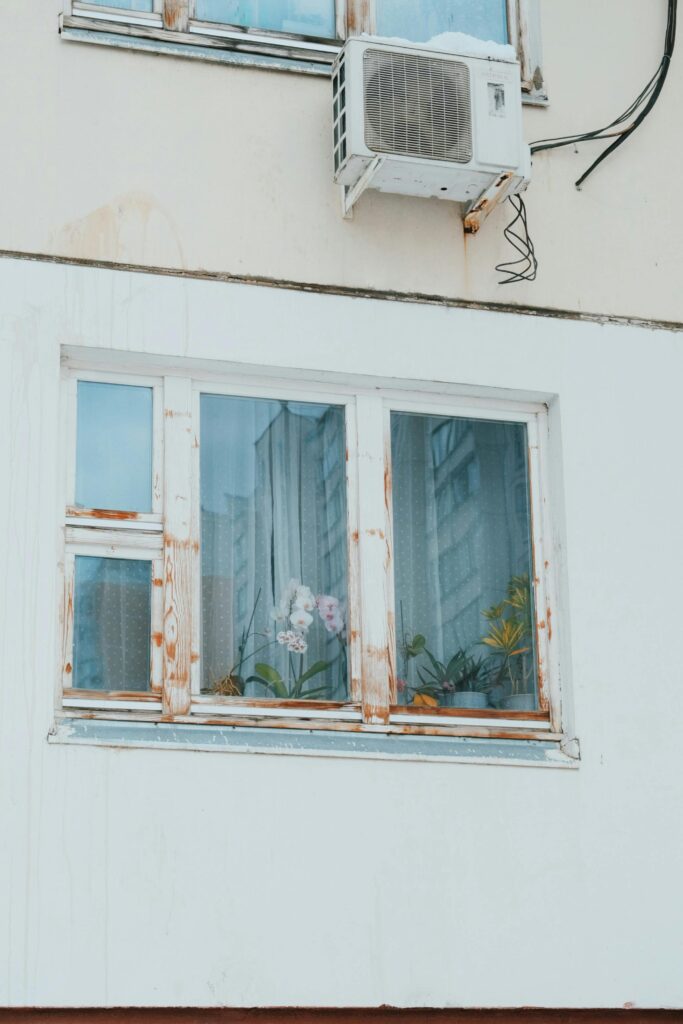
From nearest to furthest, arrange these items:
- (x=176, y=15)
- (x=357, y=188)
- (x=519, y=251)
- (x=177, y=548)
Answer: (x=177, y=548)
(x=357, y=188)
(x=176, y=15)
(x=519, y=251)

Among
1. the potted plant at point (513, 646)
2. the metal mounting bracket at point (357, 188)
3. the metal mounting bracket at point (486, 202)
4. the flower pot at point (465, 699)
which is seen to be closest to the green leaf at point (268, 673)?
the flower pot at point (465, 699)

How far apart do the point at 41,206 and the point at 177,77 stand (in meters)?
0.91

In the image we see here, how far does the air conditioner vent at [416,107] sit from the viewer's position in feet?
22.9

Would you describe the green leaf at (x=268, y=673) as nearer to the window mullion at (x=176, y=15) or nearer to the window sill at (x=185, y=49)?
the window sill at (x=185, y=49)

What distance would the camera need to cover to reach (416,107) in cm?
703

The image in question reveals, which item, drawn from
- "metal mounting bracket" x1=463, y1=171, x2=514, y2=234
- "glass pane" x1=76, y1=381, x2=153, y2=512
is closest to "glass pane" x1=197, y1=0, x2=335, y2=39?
"metal mounting bracket" x1=463, y1=171, x2=514, y2=234

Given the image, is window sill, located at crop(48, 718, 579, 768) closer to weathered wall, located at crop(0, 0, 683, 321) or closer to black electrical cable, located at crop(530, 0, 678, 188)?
weathered wall, located at crop(0, 0, 683, 321)

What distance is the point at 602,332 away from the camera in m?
7.52

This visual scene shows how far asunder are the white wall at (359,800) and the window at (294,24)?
117 cm

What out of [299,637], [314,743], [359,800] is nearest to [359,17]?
[299,637]

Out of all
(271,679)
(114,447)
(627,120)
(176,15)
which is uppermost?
(176,15)

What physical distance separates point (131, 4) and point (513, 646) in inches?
134

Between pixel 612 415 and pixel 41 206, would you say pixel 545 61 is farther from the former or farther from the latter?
pixel 41 206

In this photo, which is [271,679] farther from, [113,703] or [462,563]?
[462,563]
